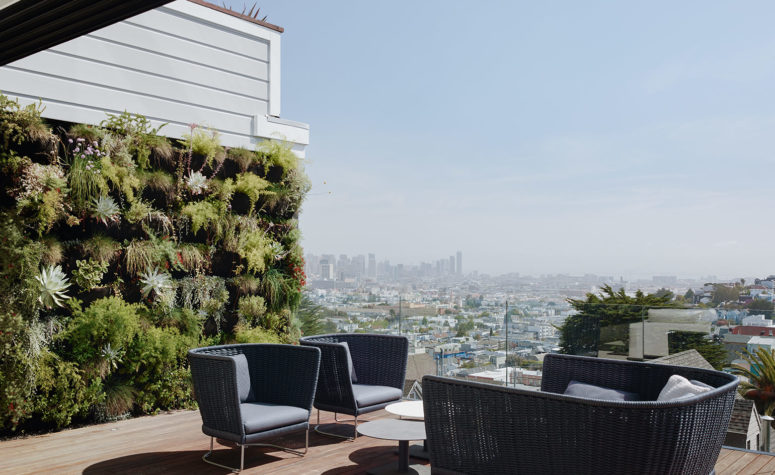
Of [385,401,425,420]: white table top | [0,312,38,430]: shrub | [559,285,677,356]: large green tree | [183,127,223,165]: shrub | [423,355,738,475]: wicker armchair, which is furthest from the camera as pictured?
[183,127,223,165]: shrub

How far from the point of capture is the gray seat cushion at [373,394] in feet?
16.1

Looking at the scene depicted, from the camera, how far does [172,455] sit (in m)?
4.54

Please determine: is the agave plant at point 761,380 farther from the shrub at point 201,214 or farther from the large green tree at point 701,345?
the shrub at point 201,214

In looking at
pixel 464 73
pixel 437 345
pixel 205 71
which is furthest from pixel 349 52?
pixel 437 345

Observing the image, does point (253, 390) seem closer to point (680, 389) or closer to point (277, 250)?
point (277, 250)

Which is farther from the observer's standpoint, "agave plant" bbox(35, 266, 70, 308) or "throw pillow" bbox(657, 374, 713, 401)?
"agave plant" bbox(35, 266, 70, 308)

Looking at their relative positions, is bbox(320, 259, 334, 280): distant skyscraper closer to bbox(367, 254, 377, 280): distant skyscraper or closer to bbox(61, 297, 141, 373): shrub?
bbox(367, 254, 377, 280): distant skyscraper

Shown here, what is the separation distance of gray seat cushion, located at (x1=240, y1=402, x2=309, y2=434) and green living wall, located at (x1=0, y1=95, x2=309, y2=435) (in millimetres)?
1748

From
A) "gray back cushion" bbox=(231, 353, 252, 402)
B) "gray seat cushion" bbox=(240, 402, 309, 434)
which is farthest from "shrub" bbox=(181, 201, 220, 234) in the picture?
"gray seat cushion" bbox=(240, 402, 309, 434)

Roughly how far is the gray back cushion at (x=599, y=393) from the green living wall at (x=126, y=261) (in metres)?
3.57

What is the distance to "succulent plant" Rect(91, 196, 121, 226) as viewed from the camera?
545 cm

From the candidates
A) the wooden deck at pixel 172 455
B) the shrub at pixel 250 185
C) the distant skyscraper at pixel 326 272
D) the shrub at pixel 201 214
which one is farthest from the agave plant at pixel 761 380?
the distant skyscraper at pixel 326 272

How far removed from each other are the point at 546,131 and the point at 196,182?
35.2 metres

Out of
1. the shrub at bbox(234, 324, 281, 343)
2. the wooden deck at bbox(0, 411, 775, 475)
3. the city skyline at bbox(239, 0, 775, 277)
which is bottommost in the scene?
the wooden deck at bbox(0, 411, 775, 475)
